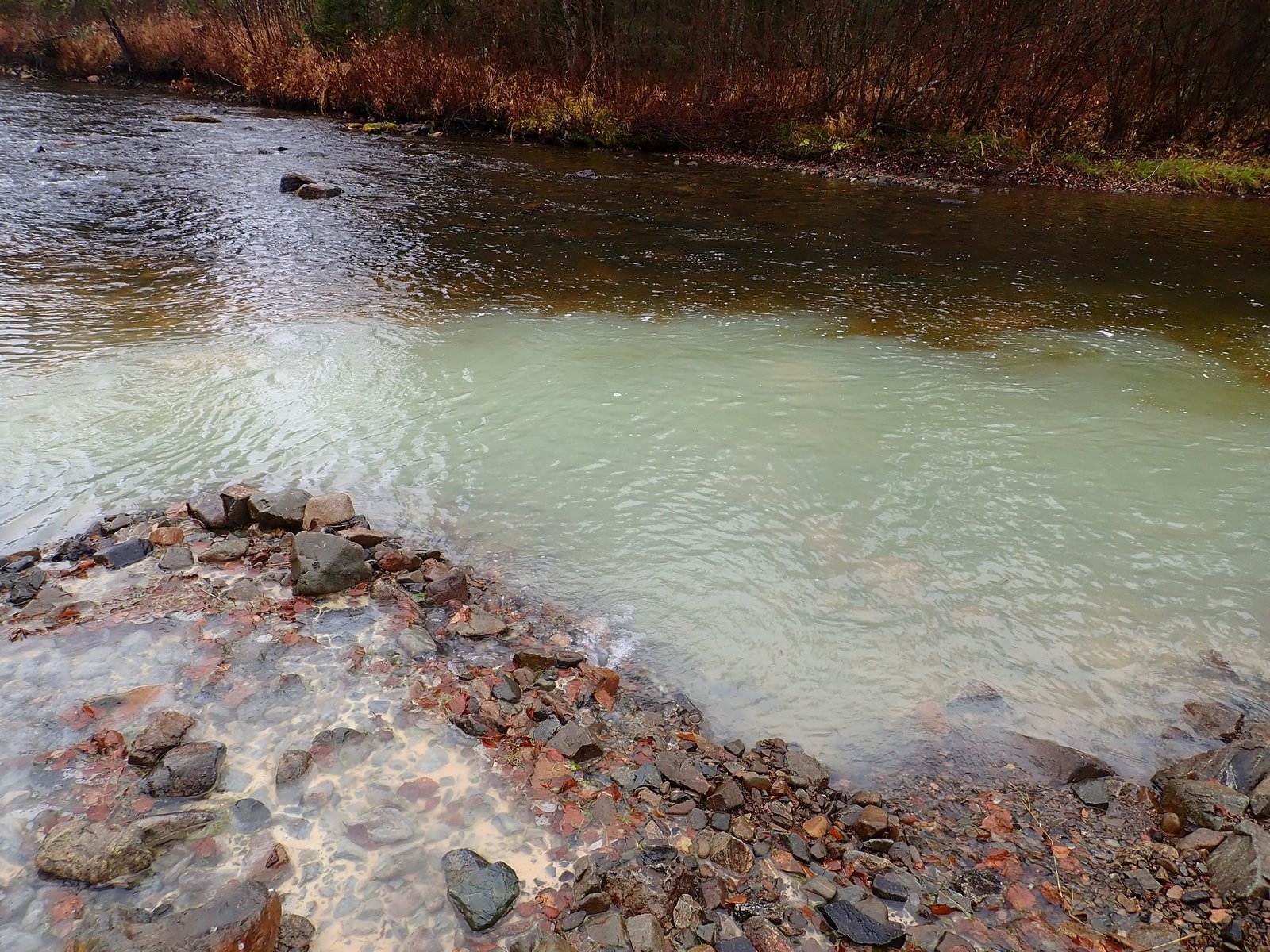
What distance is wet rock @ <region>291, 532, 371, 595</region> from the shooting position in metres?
3.10

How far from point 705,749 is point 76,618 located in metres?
2.46

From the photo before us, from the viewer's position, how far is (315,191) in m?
10.5

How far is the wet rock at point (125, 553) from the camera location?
127 inches

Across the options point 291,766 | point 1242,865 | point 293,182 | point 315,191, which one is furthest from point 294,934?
point 293,182

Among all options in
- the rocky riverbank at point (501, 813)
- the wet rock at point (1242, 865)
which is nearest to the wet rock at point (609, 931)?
the rocky riverbank at point (501, 813)

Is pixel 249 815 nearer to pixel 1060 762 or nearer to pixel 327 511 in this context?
pixel 327 511

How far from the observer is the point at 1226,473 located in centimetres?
443

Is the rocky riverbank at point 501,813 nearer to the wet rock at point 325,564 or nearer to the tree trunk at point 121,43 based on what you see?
the wet rock at point 325,564

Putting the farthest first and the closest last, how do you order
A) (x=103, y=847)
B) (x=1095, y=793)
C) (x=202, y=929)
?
(x=1095, y=793) → (x=103, y=847) → (x=202, y=929)

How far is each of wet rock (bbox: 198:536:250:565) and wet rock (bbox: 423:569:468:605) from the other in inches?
34.8

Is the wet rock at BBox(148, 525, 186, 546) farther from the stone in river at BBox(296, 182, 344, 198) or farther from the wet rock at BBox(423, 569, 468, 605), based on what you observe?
the stone in river at BBox(296, 182, 344, 198)

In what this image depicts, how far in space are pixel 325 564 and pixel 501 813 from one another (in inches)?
57.3

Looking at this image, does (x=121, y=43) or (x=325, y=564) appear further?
(x=121, y=43)

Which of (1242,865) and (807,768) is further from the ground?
(1242,865)
